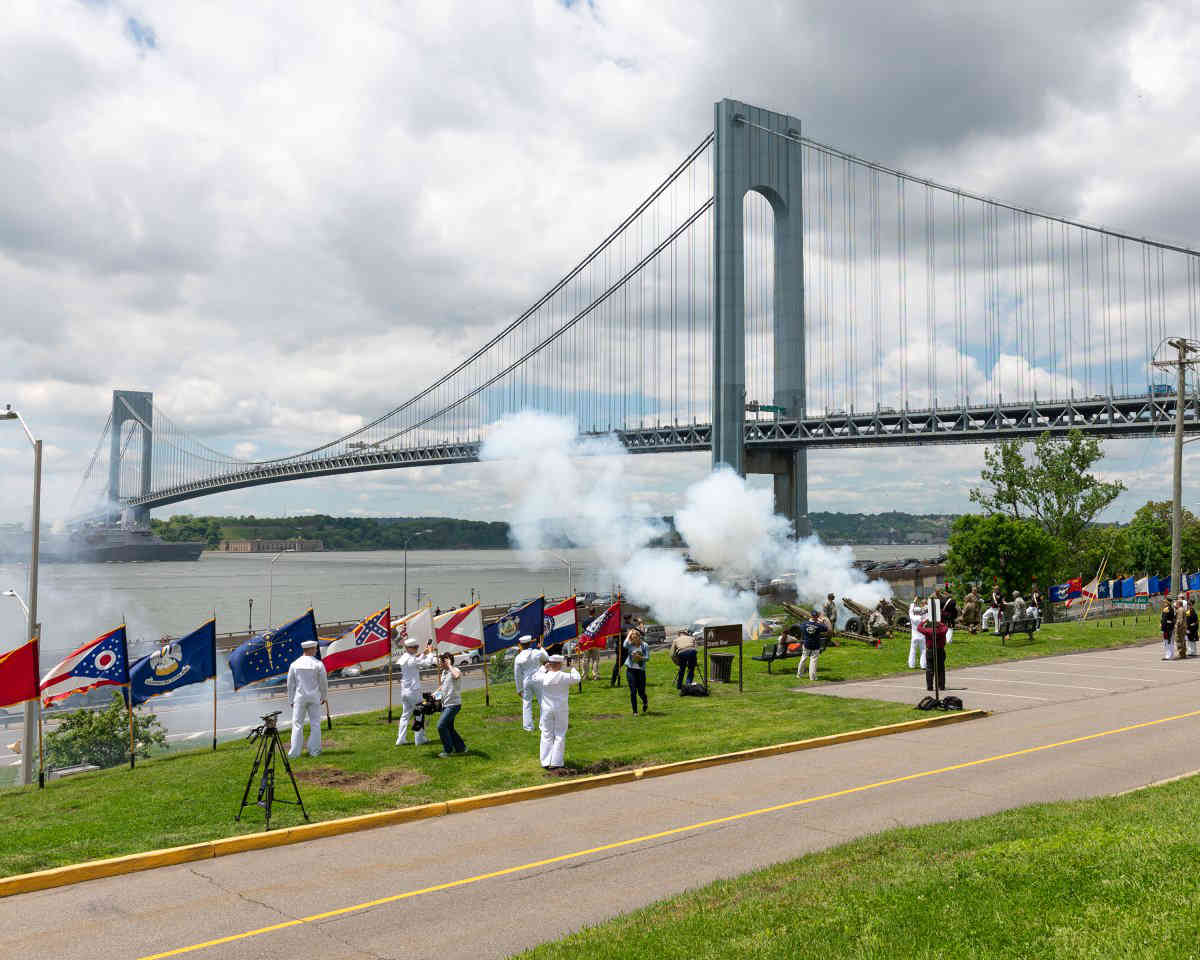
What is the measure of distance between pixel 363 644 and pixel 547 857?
30.2 feet

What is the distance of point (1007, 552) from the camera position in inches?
1582

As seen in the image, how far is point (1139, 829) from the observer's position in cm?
784

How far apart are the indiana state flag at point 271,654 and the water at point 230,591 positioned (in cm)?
2383

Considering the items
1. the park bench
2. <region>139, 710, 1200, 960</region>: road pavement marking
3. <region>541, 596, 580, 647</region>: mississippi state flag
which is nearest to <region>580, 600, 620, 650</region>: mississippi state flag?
<region>541, 596, 580, 647</region>: mississippi state flag

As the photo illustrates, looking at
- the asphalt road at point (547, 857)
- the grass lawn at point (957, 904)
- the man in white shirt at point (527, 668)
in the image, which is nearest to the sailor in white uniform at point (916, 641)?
the asphalt road at point (547, 857)

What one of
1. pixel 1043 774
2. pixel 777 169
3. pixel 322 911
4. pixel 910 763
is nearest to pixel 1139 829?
pixel 1043 774

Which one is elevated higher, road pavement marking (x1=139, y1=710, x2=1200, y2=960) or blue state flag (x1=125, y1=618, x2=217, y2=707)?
blue state flag (x1=125, y1=618, x2=217, y2=707)

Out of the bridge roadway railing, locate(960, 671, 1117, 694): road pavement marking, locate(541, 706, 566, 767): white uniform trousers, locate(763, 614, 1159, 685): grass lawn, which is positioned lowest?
locate(960, 671, 1117, 694): road pavement marking

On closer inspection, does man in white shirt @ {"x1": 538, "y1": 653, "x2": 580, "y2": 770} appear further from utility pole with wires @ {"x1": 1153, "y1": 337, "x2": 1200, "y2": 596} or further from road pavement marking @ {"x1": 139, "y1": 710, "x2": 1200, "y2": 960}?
utility pole with wires @ {"x1": 1153, "y1": 337, "x2": 1200, "y2": 596}

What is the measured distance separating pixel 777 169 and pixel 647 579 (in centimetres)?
4590

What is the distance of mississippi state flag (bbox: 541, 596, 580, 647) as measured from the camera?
19828mm

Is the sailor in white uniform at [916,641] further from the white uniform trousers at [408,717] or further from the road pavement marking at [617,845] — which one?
the white uniform trousers at [408,717]

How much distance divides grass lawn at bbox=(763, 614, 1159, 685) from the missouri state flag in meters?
14.3

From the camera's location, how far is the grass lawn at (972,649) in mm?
23125
